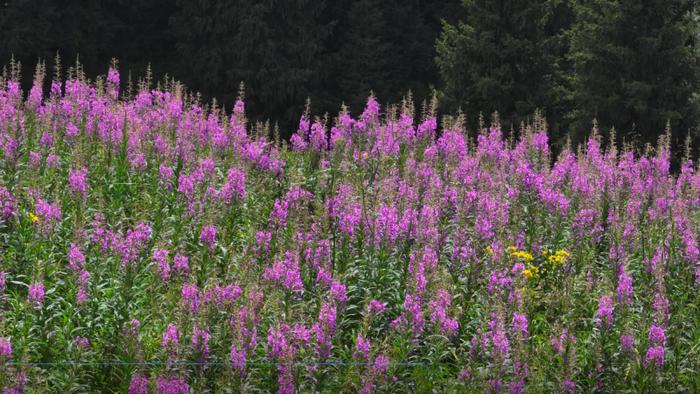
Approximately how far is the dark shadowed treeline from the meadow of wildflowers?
9.00 metres

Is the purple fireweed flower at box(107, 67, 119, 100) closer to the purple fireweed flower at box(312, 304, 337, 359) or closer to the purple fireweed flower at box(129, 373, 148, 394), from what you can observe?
the purple fireweed flower at box(312, 304, 337, 359)

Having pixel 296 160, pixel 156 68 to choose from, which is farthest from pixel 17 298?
pixel 156 68

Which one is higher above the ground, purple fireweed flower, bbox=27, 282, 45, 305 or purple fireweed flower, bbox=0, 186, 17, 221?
purple fireweed flower, bbox=0, 186, 17, 221

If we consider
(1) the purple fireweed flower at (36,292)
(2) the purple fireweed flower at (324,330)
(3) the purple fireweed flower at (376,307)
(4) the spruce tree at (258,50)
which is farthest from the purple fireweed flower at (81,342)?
(4) the spruce tree at (258,50)

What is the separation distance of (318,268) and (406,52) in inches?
975

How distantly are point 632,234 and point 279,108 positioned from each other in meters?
21.3

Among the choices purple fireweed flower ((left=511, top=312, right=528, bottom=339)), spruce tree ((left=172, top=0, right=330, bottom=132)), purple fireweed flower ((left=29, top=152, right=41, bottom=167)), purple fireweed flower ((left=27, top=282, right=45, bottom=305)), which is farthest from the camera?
spruce tree ((left=172, top=0, right=330, bottom=132))

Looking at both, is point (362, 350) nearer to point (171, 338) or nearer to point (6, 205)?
point (171, 338)

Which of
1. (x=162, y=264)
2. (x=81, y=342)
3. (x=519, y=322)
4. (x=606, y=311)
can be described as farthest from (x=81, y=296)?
(x=606, y=311)

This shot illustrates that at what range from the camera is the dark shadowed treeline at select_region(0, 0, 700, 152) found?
2305cm

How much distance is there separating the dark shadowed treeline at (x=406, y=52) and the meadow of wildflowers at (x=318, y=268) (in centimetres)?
900

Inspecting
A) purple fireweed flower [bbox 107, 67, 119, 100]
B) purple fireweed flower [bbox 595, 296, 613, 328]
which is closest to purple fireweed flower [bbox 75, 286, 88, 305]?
purple fireweed flower [bbox 595, 296, 613, 328]

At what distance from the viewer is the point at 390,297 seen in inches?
336

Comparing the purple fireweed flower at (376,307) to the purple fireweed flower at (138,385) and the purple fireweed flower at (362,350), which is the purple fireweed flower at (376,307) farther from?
the purple fireweed flower at (138,385)
